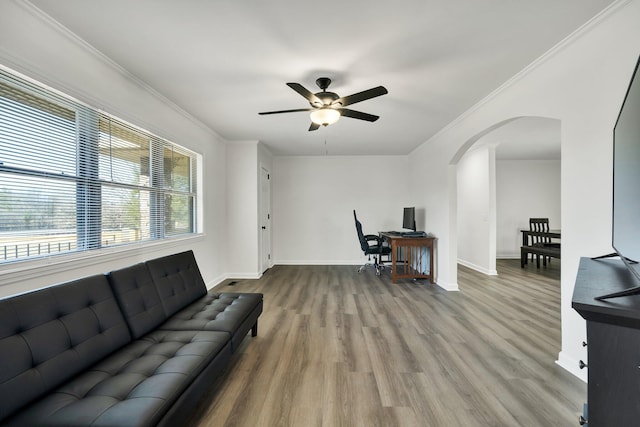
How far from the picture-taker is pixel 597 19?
5.72ft

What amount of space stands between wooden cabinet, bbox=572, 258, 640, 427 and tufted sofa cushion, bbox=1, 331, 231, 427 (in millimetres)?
1616

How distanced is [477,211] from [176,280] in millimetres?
5602

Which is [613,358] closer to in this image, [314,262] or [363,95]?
[363,95]

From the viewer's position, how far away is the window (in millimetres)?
1613

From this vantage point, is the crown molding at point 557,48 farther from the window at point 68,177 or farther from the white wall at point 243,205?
the window at point 68,177

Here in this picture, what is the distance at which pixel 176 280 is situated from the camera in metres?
2.27

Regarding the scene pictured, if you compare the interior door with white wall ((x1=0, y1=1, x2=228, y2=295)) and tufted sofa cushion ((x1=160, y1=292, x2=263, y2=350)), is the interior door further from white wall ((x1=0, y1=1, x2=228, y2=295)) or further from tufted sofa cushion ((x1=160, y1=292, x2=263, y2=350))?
tufted sofa cushion ((x1=160, y1=292, x2=263, y2=350))

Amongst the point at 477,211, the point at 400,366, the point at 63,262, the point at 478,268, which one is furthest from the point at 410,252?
the point at 63,262

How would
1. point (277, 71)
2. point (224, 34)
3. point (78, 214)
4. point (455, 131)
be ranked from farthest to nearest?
point (455, 131) → point (277, 71) → point (78, 214) → point (224, 34)

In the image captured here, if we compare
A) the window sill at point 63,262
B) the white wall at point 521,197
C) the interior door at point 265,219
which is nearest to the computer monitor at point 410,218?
the interior door at point 265,219

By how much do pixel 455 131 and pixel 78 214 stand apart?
4368mm

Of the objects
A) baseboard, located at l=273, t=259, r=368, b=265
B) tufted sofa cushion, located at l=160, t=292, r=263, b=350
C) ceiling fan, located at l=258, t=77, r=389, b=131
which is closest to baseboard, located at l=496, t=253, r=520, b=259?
baseboard, located at l=273, t=259, r=368, b=265

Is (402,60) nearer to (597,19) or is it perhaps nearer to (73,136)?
(597,19)

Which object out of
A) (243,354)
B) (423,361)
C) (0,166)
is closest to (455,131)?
(423,361)
